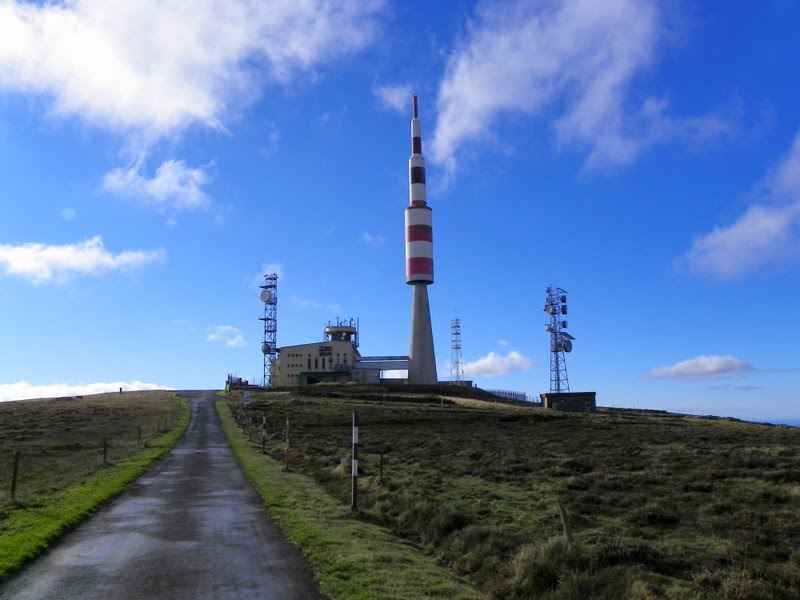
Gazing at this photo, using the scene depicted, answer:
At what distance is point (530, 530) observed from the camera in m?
12.5

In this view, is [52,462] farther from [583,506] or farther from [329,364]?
[329,364]

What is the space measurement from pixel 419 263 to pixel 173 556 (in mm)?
78921

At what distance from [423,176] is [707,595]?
84356 millimetres

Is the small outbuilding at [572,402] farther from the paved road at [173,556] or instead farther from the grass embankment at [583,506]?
the paved road at [173,556]

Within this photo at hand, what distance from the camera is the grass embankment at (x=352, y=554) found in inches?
331

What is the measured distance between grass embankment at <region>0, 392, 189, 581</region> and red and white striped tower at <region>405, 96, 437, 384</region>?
41.6 m

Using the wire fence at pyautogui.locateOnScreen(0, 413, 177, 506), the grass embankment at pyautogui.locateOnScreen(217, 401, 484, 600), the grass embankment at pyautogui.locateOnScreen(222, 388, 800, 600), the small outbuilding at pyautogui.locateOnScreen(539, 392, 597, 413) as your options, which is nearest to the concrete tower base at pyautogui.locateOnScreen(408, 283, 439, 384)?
the small outbuilding at pyautogui.locateOnScreen(539, 392, 597, 413)

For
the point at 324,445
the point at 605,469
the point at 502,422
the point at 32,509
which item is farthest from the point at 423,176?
the point at 32,509

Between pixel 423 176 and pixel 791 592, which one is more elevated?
pixel 423 176

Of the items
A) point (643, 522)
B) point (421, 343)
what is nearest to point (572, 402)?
point (421, 343)

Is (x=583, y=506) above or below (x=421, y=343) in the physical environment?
below

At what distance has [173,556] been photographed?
10.0 meters

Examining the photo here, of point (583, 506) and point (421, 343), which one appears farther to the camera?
point (421, 343)

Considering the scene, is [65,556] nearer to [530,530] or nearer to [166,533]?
[166,533]
